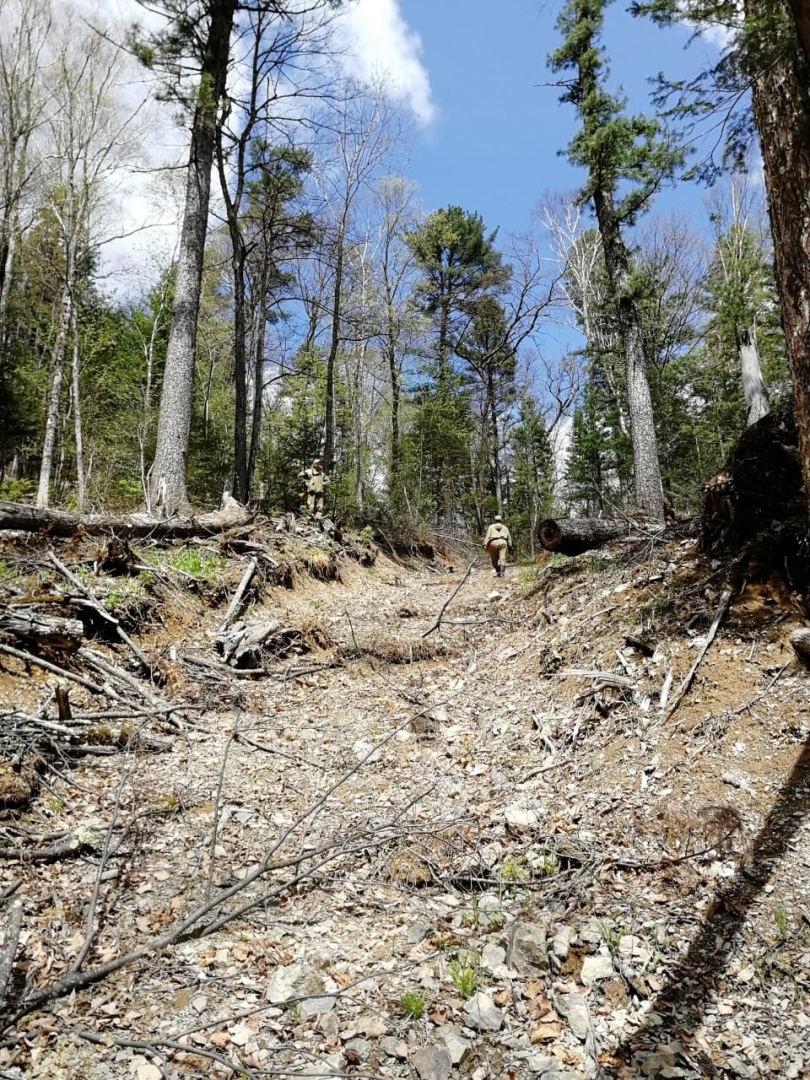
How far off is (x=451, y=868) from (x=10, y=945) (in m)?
2.12

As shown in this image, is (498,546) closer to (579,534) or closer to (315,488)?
(315,488)

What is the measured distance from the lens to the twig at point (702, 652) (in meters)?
4.10

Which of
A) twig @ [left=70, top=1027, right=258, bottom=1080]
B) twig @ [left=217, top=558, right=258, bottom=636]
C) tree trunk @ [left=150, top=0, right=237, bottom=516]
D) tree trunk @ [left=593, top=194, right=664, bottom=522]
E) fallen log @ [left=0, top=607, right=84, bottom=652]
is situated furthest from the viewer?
tree trunk @ [left=593, top=194, right=664, bottom=522]

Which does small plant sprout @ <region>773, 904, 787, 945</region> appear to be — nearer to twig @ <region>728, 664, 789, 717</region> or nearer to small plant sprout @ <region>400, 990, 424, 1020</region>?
twig @ <region>728, 664, 789, 717</region>

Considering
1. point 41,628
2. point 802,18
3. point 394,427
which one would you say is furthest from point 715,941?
point 394,427

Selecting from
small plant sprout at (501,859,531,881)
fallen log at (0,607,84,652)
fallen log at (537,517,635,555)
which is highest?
fallen log at (537,517,635,555)

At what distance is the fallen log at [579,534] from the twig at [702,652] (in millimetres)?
3319

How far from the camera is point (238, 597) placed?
722 centimetres

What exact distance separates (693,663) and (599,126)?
1151 cm

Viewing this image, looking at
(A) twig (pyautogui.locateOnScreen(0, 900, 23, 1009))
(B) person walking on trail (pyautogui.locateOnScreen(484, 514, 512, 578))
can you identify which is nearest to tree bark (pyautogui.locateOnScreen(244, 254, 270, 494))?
(B) person walking on trail (pyautogui.locateOnScreen(484, 514, 512, 578))

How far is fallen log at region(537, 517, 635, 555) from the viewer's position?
7953 millimetres

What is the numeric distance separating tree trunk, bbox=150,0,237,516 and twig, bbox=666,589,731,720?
24.3 ft

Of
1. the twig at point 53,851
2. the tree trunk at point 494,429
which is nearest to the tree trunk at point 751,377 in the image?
the tree trunk at point 494,429

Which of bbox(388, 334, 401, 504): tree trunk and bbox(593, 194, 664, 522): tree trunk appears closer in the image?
bbox(593, 194, 664, 522): tree trunk
